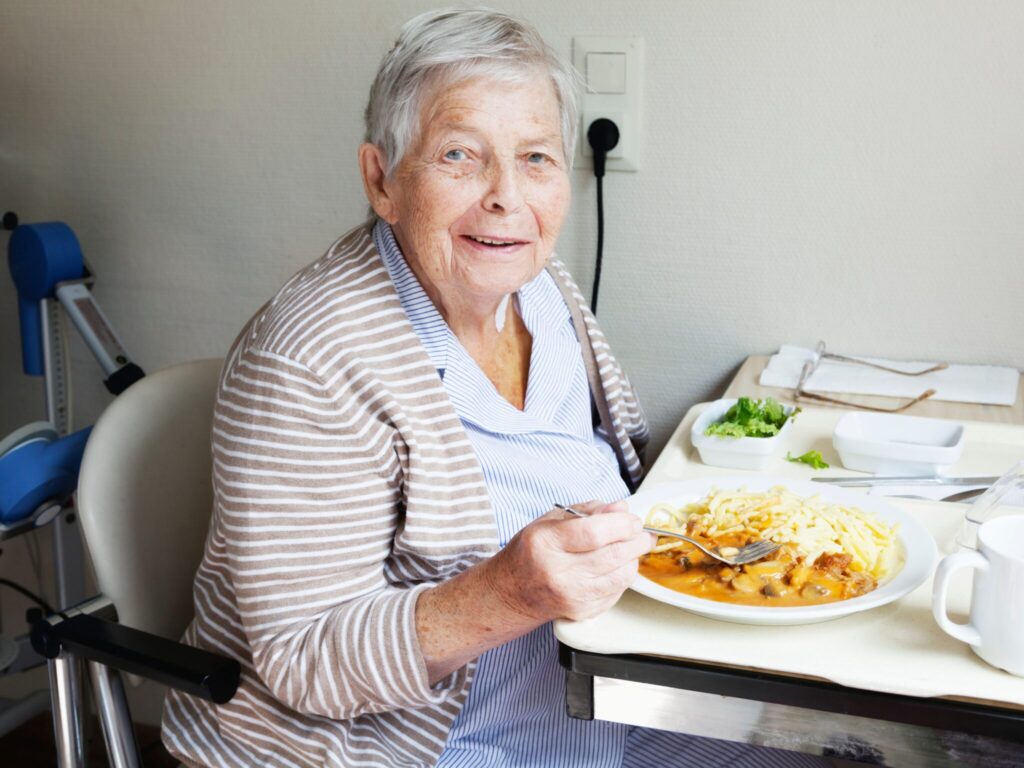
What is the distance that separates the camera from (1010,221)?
5.25ft

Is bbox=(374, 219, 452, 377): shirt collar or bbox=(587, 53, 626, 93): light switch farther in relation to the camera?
bbox=(587, 53, 626, 93): light switch

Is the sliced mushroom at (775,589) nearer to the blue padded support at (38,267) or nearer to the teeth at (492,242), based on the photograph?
the teeth at (492,242)

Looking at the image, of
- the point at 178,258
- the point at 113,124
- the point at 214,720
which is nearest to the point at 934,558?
the point at 214,720

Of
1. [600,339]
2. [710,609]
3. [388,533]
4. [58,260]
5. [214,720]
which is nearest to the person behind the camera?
[710,609]

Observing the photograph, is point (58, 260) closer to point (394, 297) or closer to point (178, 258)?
point (178, 258)

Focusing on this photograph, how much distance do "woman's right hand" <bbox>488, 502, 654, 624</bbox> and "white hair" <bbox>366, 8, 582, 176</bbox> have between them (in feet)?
1.61

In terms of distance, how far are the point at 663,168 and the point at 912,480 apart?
0.75m

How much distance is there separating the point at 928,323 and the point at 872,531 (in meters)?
0.83

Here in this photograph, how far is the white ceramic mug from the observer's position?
74cm

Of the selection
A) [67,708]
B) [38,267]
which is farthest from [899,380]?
[38,267]

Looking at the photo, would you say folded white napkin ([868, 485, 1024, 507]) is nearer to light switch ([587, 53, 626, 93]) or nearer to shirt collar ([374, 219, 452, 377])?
shirt collar ([374, 219, 452, 377])

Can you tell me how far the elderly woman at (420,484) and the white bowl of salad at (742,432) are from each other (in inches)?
5.3

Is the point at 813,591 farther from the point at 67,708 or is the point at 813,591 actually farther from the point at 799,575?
the point at 67,708

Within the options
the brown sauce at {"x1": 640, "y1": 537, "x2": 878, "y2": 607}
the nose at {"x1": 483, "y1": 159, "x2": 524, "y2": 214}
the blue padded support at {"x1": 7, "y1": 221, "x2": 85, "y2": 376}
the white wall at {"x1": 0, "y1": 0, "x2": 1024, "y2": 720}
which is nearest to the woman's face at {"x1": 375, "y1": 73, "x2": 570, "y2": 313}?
the nose at {"x1": 483, "y1": 159, "x2": 524, "y2": 214}
